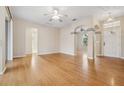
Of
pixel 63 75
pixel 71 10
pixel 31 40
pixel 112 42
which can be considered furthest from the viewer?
pixel 31 40

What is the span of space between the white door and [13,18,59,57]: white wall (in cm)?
453

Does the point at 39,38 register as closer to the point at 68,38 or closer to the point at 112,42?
the point at 68,38

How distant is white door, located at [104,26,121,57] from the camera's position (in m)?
8.07

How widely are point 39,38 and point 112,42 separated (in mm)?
5709

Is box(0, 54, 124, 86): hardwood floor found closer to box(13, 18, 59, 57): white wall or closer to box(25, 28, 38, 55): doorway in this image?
box(13, 18, 59, 57): white wall

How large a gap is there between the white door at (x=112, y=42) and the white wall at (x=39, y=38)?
4.53m

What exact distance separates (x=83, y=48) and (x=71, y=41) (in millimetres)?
2984

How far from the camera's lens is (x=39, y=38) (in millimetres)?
9773

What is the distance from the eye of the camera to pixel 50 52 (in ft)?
35.3

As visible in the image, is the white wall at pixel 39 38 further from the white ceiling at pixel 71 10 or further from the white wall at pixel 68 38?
the white ceiling at pixel 71 10

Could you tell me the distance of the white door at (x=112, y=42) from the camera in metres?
8.07

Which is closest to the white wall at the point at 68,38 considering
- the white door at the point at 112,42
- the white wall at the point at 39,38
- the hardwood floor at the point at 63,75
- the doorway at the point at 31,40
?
the white wall at the point at 39,38

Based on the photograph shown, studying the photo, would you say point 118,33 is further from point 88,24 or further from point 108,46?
point 88,24

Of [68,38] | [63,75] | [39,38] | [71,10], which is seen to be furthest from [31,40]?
[63,75]
